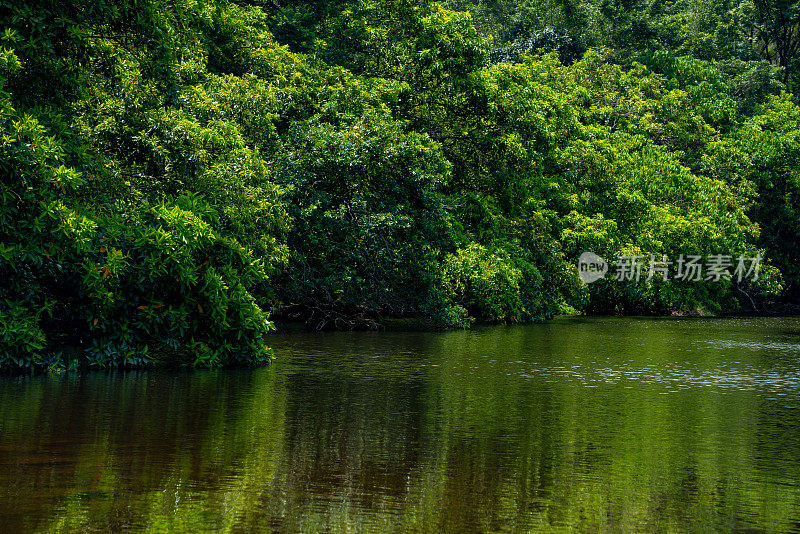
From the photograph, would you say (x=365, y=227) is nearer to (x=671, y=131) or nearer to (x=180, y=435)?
(x=180, y=435)

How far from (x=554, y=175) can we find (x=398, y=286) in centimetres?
1241

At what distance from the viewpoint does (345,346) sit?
20516 mm

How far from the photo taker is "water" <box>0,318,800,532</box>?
257 inches
